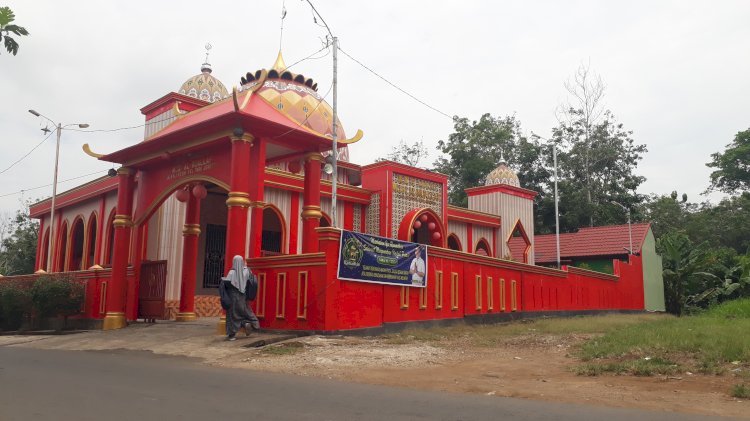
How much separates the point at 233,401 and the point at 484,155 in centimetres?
3454

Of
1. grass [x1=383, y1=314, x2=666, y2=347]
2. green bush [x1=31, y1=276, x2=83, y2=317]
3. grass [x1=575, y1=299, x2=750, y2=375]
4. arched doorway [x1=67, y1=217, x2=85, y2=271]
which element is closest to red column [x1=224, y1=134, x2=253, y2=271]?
grass [x1=383, y1=314, x2=666, y2=347]

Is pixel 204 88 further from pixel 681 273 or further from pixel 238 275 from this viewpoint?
pixel 681 273

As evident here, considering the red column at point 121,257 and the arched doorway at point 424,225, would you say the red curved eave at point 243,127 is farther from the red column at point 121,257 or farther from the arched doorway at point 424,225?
the arched doorway at point 424,225

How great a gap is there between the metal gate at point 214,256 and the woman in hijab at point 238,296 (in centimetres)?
759

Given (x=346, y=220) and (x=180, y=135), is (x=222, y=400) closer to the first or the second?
(x=180, y=135)

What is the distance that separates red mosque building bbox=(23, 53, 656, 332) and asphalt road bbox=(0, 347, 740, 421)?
402 centimetres

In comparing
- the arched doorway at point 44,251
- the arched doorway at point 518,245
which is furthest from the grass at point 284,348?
the arched doorway at point 44,251

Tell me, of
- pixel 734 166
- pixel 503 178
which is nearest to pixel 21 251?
pixel 503 178

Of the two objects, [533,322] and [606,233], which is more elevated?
[606,233]

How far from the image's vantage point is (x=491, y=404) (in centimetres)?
601

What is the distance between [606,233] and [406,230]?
42.6ft

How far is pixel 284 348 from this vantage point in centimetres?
1024

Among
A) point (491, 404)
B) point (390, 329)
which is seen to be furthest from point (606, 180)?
point (491, 404)

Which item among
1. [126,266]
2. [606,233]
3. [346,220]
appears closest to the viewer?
[126,266]
